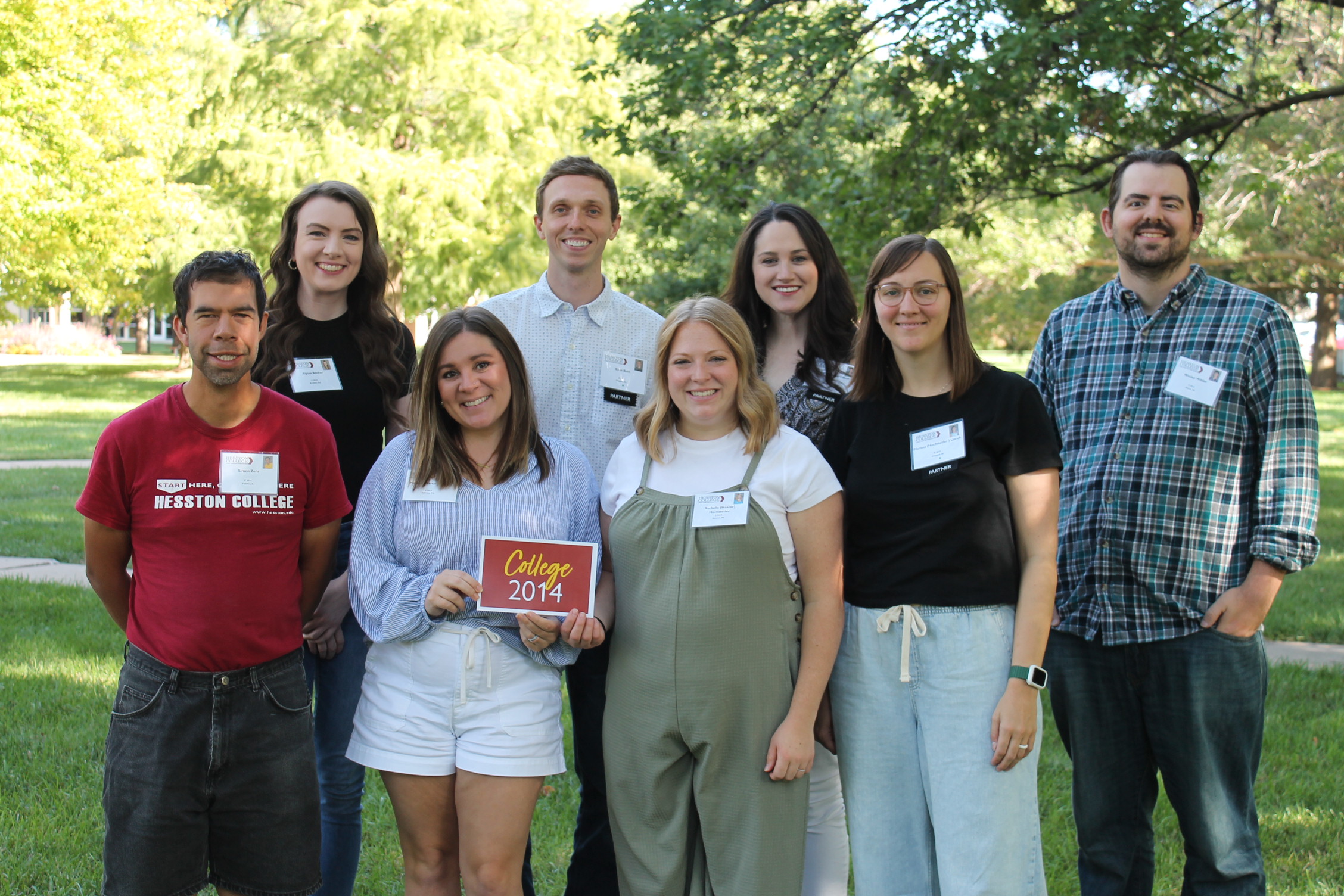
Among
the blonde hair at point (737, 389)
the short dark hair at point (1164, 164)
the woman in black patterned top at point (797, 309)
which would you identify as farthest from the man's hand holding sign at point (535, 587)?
the short dark hair at point (1164, 164)

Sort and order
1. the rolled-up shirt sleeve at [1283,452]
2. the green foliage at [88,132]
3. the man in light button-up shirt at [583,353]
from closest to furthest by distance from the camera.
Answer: the rolled-up shirt sleeve at [1283,452] < the man in light button-up shirt at [583,353] < the green foliage at [88,132]

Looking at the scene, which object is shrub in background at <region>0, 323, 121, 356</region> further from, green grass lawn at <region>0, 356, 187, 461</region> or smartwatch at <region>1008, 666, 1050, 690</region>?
smartwatch at <region>1008, 666, 1050, 690</region>

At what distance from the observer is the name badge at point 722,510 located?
2.97 meters

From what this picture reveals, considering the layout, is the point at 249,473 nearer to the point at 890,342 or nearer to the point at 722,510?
the point at 722,510

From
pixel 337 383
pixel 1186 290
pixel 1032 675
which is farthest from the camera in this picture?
pixel 337 383

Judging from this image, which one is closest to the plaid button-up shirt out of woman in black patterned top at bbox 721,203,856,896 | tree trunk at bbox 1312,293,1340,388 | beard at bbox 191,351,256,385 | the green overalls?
woman in black patterned top at bbox 721,203,856,896

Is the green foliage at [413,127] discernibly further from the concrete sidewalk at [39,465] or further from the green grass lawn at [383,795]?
the green grass lawn at [383,795]

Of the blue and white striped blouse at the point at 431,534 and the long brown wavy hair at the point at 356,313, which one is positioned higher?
the long brown wavy hair at the point at 356,313

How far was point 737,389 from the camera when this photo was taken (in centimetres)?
315

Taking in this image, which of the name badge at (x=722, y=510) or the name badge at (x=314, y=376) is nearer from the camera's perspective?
the name badge at (x=722, y=510)

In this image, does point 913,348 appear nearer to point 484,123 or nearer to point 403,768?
point 403,768

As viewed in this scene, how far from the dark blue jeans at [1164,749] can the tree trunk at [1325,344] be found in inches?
1406

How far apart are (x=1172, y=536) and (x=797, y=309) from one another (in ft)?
4.66

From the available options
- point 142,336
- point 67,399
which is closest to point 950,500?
point 67,399
